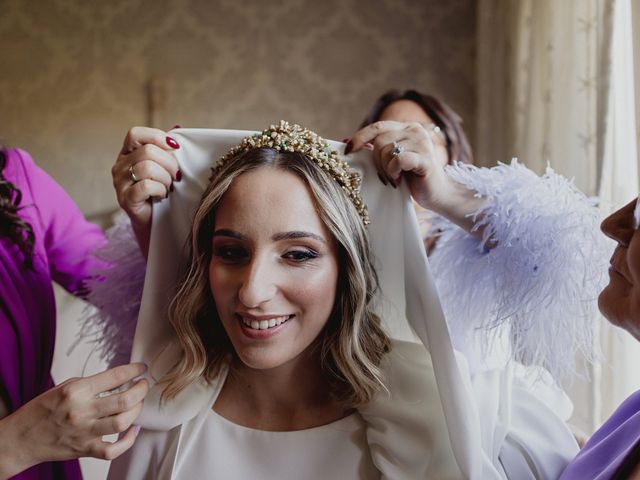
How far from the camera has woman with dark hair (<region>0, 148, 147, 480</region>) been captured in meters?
0.98

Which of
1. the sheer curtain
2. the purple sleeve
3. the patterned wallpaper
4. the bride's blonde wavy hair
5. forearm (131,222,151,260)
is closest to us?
the bride's blonde wavy hair

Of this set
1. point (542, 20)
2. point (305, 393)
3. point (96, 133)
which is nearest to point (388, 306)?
point (305, 393)

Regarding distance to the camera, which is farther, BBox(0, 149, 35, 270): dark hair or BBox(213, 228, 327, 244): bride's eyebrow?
BBox(0, 149, 35, 270): dark hair

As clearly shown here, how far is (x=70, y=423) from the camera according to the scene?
0.96m

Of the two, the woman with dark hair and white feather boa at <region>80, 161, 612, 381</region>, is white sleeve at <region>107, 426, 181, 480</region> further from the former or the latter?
white feather boa at <region>80, 161, 612, 381</region>

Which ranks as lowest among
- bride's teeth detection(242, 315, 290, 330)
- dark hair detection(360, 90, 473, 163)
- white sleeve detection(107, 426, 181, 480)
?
white sleeve detection(107, 426, 181, 480)

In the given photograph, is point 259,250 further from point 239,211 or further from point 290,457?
point 290,457

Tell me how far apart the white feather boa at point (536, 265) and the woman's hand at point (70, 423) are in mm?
700

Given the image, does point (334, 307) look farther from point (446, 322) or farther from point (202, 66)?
point (202, 66)

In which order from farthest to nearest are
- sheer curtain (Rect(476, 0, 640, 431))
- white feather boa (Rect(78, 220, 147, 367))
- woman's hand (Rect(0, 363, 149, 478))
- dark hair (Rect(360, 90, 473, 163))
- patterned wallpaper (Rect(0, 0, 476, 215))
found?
patterned wallpaper (Rect(0, 0, 476, 215)), dark hair (Rect(360, 90, 473, 163)), sheer curtain (Rect(476, 0, 640, 431)), white feather boa (Rect(78, 220, 147, 367)), woman's hand (Rect(0, 363, 149, 478))

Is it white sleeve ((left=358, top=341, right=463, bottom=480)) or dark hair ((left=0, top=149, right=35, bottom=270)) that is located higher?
dark hair ((left=0, top=149, right=35, bottom=270))

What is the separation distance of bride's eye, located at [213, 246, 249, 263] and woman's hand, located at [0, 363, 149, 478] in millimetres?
271

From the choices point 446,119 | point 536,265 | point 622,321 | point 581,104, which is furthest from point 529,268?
point 581,104

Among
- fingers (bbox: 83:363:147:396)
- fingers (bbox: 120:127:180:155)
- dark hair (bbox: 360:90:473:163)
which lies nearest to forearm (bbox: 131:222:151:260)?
fingers (bbox: 120:127:180:155)
